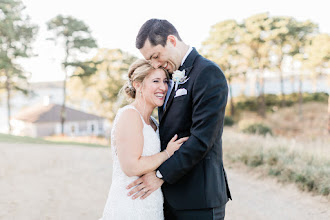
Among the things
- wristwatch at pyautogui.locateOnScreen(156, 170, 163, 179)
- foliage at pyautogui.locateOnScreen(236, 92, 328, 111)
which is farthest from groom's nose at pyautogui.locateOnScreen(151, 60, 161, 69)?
foliage at pyautogui.locateOnScreen(236, 92, 328, 111)

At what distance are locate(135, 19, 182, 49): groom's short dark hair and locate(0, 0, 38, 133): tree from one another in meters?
22.3

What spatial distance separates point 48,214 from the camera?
5.77 meters

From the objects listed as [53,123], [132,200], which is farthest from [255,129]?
[53,123]

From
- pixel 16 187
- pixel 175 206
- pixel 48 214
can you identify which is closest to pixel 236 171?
pixel 48 214

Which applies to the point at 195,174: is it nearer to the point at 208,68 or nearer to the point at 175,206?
the point at 175,206

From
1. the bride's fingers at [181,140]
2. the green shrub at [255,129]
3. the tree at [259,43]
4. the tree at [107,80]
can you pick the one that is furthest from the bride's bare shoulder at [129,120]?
the tree at [259,43]

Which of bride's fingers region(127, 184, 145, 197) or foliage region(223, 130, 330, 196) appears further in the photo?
foliage region(223, 130, 330, 196)

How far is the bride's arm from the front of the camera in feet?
8.01

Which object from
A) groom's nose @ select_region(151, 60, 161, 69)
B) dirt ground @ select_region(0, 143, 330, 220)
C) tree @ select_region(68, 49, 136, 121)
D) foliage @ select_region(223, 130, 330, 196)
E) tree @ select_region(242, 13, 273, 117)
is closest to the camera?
groom's nose @ select_region(151, 60, 161, 69)

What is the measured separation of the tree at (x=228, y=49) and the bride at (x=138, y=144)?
31.4m

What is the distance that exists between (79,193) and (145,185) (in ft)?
16.4

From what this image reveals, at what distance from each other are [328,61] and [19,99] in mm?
55407

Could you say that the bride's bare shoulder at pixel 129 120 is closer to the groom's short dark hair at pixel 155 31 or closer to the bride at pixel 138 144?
the bride at pixel 138 144

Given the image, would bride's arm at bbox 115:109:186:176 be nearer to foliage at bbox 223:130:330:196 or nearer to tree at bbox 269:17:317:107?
foliage at bbox 223:130:330:196
